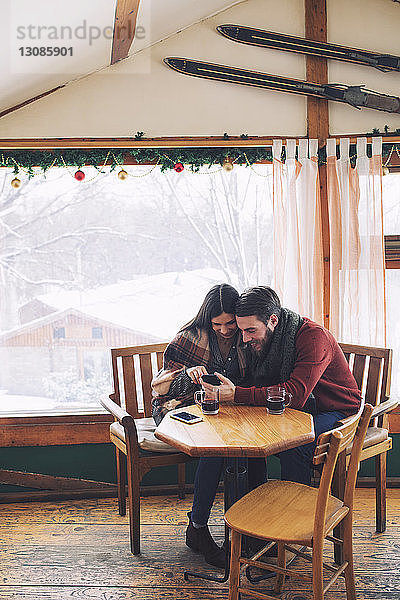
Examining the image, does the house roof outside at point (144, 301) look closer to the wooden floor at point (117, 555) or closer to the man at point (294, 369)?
the man at point (294, 369)

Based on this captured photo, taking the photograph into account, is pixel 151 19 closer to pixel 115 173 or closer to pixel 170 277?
pixel 115 173

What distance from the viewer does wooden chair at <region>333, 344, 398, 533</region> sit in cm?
305

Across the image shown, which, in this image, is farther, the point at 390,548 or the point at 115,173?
the point at 115,173

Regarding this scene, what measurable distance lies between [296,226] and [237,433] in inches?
65.2

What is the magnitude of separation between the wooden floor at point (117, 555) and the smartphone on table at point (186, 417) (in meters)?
0.74

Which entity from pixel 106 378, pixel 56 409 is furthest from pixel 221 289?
pixel 56 409

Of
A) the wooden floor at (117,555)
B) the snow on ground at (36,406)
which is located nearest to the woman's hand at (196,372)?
the wooden floor at (117,555)

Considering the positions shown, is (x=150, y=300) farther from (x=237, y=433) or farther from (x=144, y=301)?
(x=237, y=433)

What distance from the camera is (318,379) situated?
2.86 meters

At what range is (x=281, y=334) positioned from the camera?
294 centimetres

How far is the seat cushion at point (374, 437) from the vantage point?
2988 mm

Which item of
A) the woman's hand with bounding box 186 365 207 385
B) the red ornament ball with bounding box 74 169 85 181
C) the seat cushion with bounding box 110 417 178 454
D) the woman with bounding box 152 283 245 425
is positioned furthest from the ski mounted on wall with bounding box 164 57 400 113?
the seat cushion with bounding box 110 417 178 454

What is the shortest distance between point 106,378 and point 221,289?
1.17m

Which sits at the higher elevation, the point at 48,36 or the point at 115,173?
the point at 48,36
